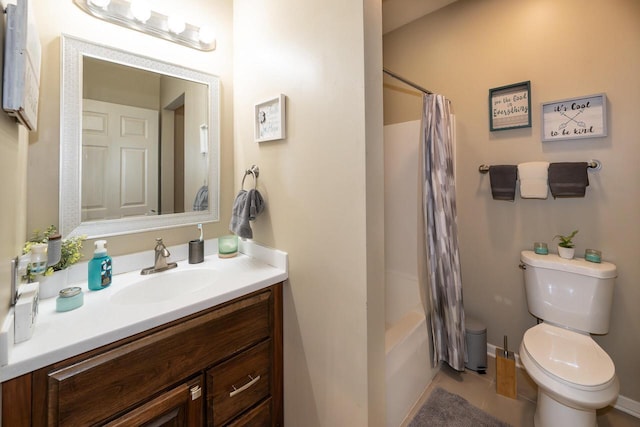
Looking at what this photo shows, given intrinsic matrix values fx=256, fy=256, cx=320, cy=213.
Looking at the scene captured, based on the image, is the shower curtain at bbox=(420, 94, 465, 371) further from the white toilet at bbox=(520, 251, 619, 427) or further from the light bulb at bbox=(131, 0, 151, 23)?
the light bulb at bbox=(131, 0, 151, 23)

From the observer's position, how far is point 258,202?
1.37m

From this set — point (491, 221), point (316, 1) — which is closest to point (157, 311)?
point (316, 1)

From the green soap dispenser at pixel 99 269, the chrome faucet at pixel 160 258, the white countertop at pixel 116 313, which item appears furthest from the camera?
the chrome faucet at pixel 160 258

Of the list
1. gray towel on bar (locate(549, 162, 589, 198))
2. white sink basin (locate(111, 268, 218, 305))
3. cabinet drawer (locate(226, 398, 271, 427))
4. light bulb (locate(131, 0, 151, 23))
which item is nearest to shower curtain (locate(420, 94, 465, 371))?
gray towel on bar (locate(549, 162, 589, 198))

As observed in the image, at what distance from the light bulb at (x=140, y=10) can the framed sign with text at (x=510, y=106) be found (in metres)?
2.22

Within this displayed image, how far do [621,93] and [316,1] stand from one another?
1784mm

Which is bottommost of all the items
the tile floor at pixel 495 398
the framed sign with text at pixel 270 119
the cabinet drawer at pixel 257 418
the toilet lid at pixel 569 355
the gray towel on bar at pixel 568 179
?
the tile floor at pixel 495 398

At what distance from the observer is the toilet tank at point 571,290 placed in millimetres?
1423

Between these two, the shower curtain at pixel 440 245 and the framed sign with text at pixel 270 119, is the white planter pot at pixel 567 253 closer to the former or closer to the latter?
the shower curtain at pixel 440 245

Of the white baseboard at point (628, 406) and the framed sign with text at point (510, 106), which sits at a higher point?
the framed sign with text at point (510, 106)

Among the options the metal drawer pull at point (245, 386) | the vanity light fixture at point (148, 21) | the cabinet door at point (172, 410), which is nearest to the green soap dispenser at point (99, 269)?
the cabinet door at point (172, 410)

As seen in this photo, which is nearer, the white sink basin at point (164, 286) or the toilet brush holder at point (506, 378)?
the white sink basin at point (164, 286)

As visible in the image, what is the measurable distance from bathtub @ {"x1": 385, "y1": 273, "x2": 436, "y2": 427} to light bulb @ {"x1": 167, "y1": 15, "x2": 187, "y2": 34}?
6.60 feet

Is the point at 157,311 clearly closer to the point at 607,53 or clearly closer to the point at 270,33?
the point at 270,33
